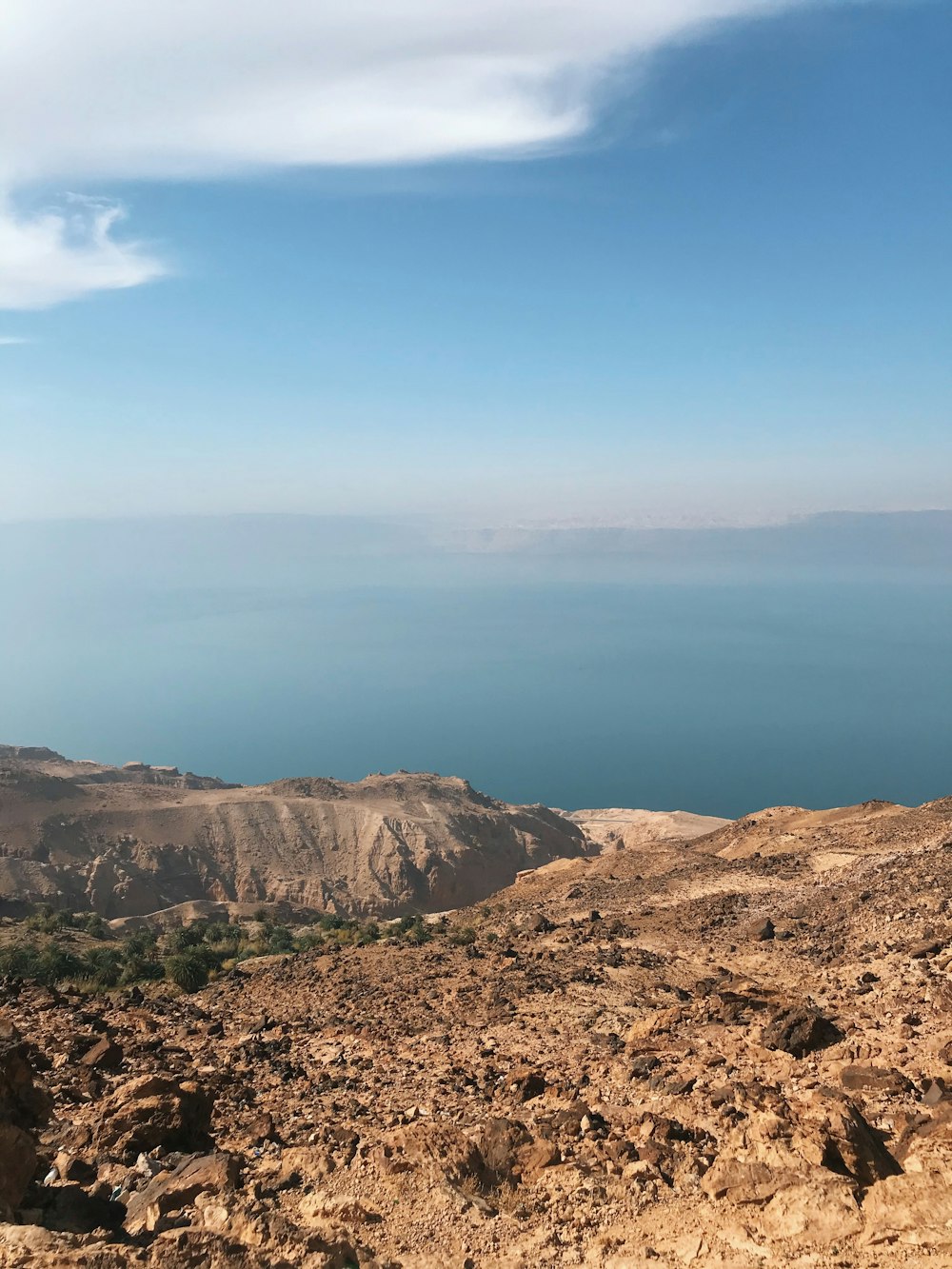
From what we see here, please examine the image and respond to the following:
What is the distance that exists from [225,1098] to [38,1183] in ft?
7.85

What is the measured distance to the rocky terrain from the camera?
547 cm

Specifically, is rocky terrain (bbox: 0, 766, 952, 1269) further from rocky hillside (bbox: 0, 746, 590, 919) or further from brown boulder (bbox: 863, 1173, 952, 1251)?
rocky hillside (bbox: 0, 746, 590, 919)

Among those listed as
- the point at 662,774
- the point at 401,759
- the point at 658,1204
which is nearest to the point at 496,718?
the point at 401,759

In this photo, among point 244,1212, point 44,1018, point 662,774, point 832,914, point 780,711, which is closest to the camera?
point 244,1212

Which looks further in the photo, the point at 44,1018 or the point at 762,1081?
the point at 44,1018

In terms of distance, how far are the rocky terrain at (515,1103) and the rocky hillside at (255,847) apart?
29.8 meters

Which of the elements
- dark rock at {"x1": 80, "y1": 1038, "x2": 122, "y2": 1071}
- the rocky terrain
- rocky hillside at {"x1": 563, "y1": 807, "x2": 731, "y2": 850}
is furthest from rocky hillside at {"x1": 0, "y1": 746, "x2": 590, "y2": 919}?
dark rock at {"x1": 80, "y1": 1038, "x2": 122, "y2": 1071}

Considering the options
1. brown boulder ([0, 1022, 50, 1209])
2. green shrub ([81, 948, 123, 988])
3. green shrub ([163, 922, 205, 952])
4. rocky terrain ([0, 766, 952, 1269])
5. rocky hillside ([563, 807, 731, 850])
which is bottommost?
rocky hillside ([563, 807, 731, 850])

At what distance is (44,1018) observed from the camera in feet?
33.1

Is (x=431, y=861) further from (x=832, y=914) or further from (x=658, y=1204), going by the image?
Answer: (x=658, y=1204)

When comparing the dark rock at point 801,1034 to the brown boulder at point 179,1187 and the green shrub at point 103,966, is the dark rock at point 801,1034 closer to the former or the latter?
the brown boulder at point 179,1187

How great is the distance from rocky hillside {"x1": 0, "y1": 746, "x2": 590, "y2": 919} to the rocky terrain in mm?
29798

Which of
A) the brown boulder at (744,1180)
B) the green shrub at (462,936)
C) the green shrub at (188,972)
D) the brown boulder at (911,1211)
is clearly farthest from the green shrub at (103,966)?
the brown boulder at (911,1211)

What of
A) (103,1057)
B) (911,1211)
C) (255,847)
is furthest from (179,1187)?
(255,847)
